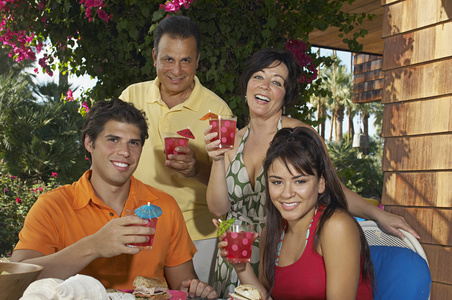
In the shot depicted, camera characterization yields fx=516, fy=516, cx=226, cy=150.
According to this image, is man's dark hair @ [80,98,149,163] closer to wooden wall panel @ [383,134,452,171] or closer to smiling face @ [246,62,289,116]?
smiling face @ [246,62,289,116]

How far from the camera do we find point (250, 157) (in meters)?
2.80

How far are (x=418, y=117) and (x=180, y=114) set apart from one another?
1.72m

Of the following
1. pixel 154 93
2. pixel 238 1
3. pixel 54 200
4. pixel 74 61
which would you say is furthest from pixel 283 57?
pixel 74 61

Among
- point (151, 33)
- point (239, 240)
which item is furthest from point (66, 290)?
point (151, 33)

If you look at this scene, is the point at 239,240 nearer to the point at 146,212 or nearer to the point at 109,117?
the point at 146,212

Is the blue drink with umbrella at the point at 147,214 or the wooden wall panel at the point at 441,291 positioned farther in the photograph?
the wooden wall panel at the point at 441,291

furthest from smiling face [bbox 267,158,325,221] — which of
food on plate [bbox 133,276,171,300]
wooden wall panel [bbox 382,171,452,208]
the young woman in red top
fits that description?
wooden wall panel [bbox 382,171,452,208]

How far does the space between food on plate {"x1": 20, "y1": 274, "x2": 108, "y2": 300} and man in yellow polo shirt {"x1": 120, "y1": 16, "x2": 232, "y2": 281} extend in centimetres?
174

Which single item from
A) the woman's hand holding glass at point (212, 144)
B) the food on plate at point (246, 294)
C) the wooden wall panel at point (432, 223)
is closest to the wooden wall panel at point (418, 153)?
the wooden wall panel at point (432, 223)

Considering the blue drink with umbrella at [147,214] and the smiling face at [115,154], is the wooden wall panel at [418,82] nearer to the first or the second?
the smiling face at [115,154]

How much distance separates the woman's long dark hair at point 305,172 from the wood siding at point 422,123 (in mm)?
1501

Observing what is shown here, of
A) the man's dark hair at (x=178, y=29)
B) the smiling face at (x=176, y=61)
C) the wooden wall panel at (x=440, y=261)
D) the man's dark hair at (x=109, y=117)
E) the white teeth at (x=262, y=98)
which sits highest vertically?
the man's dark hair at (x=178, y=29)

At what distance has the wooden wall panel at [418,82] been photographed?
3451 mm

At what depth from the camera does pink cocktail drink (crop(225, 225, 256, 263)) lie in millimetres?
1970
